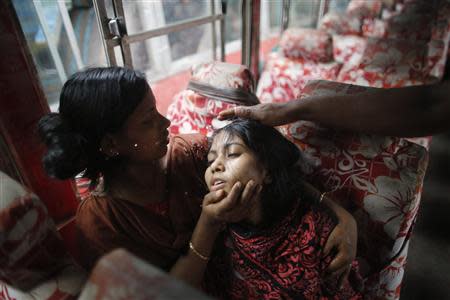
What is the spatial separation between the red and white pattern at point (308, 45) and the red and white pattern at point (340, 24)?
89cm

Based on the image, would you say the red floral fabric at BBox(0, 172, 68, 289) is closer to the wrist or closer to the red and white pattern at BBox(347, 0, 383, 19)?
the wrist

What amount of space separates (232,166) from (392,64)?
2.17 metres

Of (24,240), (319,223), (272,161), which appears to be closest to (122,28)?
(272,161)

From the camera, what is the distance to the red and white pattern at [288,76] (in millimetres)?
2768

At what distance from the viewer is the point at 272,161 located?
90 centimetres

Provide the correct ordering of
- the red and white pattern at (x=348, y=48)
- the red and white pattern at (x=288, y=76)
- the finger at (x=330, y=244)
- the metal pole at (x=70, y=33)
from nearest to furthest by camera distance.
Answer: the finger at (x=330, y=244), the metal pole at (x=70, y=33), the red and white pattern at (x=288, y=76), the red and white pattern at (x=348, y=48)

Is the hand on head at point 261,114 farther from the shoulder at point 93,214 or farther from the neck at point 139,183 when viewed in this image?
the shoulder at point 93,214

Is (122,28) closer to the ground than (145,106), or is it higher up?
higher up

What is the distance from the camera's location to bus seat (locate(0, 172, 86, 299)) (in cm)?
55

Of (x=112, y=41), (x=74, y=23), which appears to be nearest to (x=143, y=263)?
(x=112, y=41)

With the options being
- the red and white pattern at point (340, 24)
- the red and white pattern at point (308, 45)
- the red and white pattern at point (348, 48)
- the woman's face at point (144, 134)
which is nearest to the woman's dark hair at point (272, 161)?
the woman's face at point (144, 134)

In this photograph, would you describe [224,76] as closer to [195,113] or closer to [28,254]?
[195,113]

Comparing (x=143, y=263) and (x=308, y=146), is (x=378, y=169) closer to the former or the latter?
(x=308, y=146)

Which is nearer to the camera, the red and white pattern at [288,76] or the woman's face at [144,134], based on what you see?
the woman's face at [144,134]
